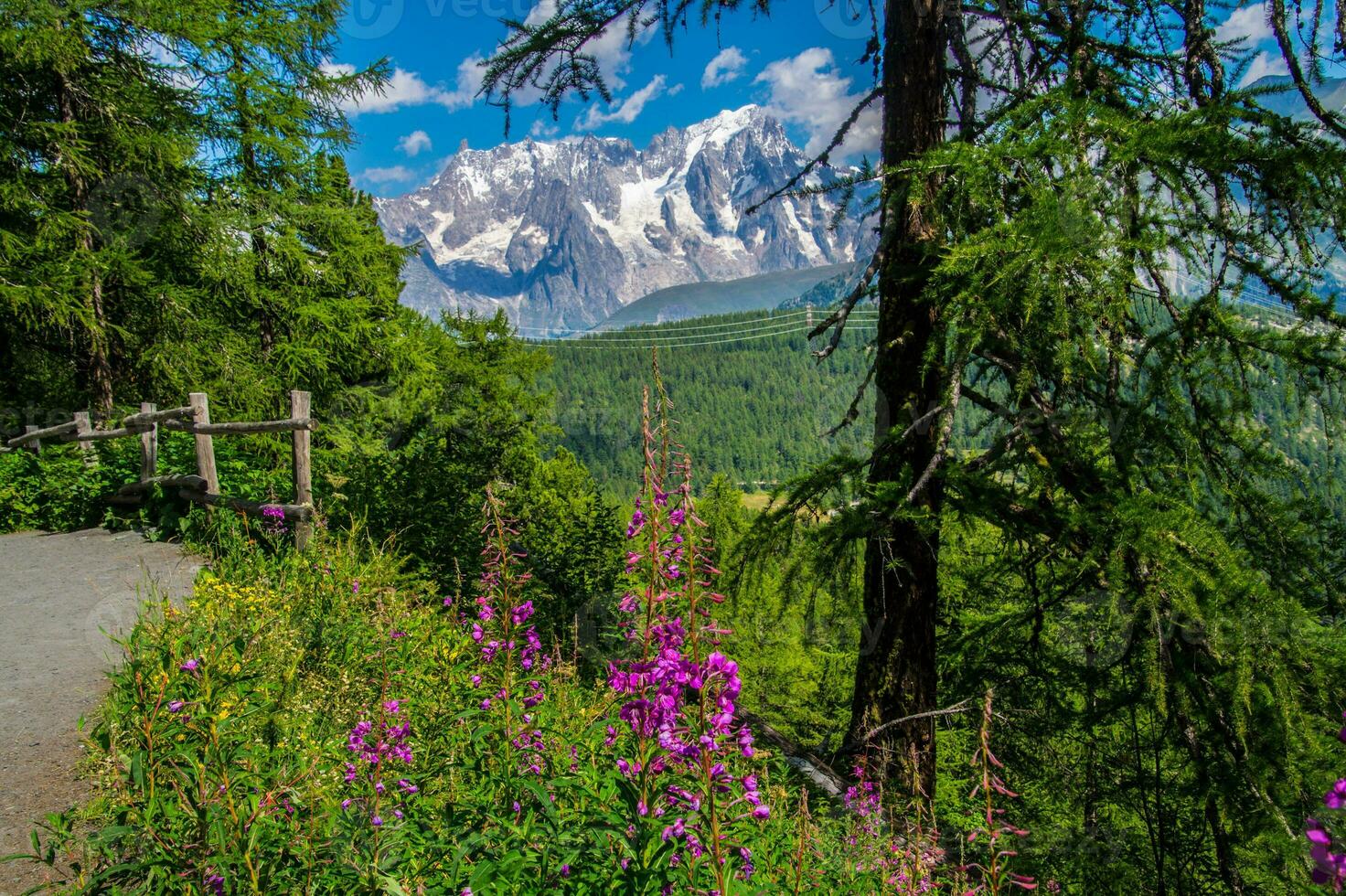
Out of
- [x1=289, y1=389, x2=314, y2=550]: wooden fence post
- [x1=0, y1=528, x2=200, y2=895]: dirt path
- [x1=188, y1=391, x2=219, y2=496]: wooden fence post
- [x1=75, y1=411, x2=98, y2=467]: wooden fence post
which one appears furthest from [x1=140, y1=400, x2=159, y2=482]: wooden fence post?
[x1=289, y1=389, x2=314, y2=550]: wooden fence post

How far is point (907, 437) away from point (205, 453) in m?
8.70

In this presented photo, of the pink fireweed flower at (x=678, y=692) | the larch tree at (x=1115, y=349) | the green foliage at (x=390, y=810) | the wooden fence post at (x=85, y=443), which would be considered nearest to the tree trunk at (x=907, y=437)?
the larch tree at (x=1115, y=349)

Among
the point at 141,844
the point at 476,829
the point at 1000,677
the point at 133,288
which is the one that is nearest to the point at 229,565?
the point at 141,844

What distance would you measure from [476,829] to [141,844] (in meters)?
1.08

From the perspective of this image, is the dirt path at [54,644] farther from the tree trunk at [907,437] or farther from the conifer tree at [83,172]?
the conifer tree at [83,172]

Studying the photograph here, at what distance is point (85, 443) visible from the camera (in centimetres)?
1256

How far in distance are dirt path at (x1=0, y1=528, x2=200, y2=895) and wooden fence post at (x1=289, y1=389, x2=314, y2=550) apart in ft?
3.69

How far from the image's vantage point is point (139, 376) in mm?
15836

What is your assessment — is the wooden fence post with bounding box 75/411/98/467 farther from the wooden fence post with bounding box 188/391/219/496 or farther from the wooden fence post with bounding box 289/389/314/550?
the wooden fence post with bounding box 289/389/314/550

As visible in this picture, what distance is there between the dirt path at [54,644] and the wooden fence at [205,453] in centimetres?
72

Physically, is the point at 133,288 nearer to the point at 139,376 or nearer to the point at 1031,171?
the point at 139,376

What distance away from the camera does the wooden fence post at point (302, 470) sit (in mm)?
8203

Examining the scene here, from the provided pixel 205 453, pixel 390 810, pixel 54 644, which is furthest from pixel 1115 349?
pixel 205 453

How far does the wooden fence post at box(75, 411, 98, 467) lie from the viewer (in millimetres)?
11969
